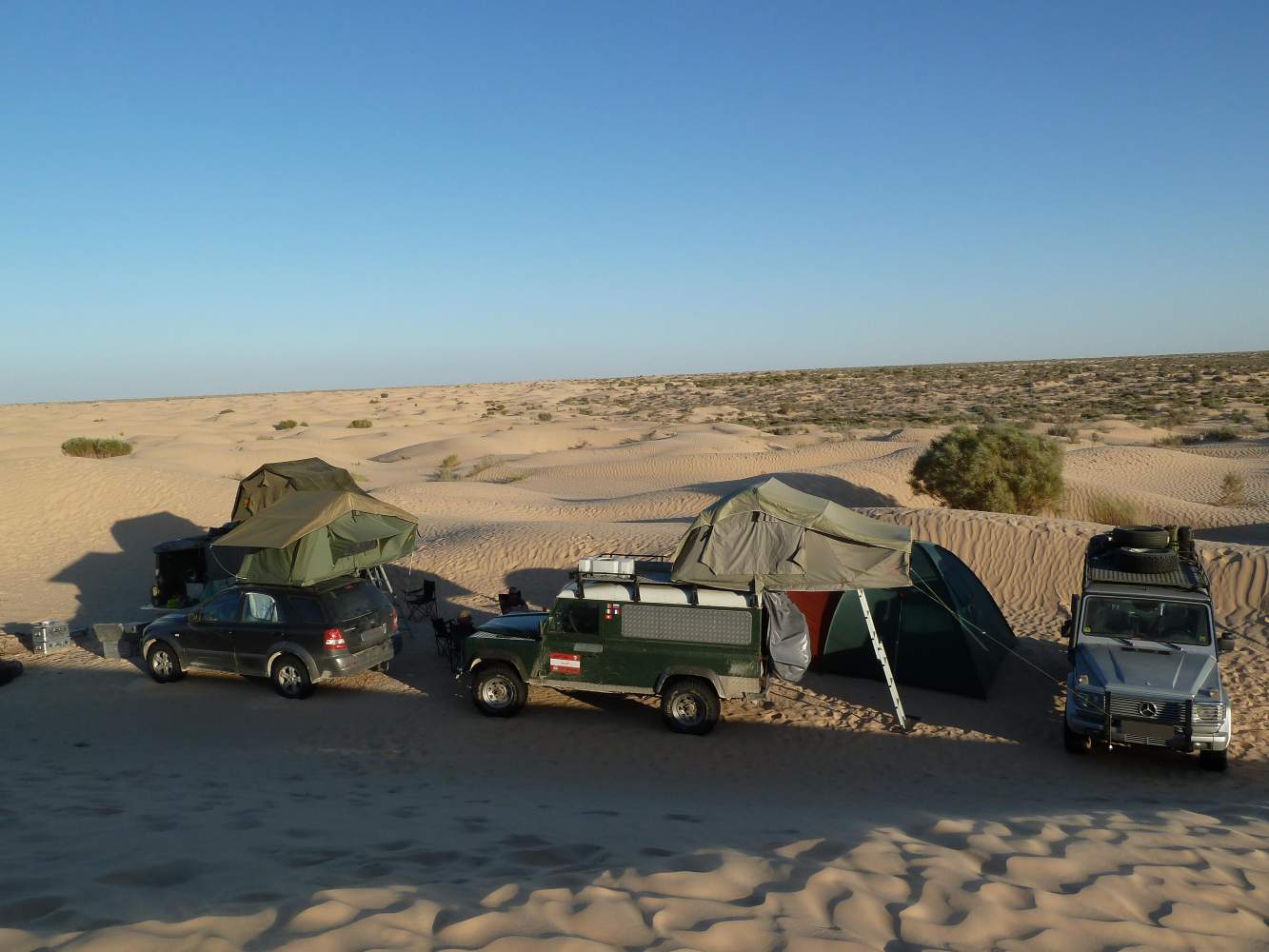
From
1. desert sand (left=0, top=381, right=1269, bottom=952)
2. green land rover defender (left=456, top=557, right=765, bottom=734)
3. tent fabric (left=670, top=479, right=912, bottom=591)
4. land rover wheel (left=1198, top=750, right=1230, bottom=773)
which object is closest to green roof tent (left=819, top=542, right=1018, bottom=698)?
desert sand (left=0, top=381, right=1269, bottom=952)

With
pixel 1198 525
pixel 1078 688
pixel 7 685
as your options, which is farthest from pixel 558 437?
pixel 1078 688

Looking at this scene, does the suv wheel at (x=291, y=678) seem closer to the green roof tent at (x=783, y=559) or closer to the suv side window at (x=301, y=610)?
the suv side window at (x=301, y=610)

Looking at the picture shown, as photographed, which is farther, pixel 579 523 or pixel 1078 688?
pixel 579 523

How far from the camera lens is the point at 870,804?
7.58m

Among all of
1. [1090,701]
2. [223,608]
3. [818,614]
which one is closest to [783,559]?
[818,614]

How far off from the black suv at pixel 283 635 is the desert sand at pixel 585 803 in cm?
37

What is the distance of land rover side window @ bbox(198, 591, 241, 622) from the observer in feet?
37.7

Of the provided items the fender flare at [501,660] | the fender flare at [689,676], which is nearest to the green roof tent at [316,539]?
the fender flare at [501,660]

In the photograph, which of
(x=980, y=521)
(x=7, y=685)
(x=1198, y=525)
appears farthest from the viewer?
(x=1198, y=525)

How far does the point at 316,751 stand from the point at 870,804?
577 centimetres

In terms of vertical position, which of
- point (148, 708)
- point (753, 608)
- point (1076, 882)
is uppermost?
point (753, 608)

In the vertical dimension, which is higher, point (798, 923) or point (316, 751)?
point (798, 923)

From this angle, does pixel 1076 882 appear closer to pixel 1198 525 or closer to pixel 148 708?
pixel 148 708

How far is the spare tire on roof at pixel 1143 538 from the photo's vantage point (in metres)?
10.2
